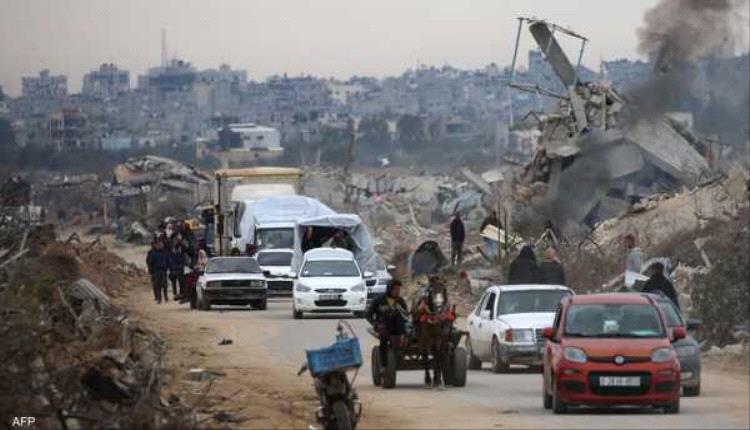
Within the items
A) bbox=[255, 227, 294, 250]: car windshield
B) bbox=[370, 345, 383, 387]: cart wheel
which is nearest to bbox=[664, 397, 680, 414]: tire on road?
bbox=[370, 345, 383, 387]: cart wheel

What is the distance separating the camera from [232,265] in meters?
48.8

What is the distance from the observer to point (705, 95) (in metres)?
54.9

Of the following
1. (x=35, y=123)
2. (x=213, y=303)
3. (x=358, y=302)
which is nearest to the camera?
(x=358, y=302)

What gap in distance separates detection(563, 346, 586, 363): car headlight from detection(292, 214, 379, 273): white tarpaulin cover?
29.7 m

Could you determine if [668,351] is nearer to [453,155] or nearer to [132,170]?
[132,170]

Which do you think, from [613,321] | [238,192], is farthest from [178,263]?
[613,321]

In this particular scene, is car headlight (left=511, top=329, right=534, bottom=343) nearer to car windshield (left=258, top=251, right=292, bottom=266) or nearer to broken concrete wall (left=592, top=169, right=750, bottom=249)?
broken concrete wall (left=592, top=169, right=750, bottom=249)

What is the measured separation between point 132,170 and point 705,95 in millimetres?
65793

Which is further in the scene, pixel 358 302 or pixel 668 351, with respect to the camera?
pixel 358 302

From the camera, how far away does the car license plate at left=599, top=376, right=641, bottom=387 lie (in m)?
22.5

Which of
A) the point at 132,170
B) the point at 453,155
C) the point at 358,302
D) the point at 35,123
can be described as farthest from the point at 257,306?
the point at 453,155

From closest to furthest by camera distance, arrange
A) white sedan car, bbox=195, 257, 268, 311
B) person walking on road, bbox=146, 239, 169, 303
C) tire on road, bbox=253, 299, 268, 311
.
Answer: white sedan car, bbox=195, 257, 268, 311, tire on road, bbox=253, 299, 268, 311, person walking on road, bbox=146, 239, 169, 303

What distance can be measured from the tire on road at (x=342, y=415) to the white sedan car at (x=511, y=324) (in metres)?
9.53

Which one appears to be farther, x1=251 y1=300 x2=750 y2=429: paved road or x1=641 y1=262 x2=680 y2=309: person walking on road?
x1=641 y1=262 x2=680 y2=309: person walking on road
